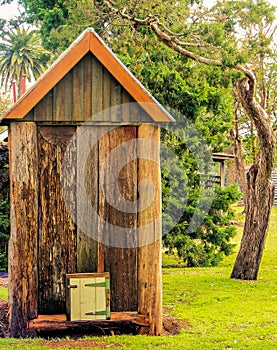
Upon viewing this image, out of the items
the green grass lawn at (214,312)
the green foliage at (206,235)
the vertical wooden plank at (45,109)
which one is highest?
the vertical wooden plank at (45,109)

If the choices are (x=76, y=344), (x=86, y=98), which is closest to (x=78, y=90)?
(x=86, y=98)

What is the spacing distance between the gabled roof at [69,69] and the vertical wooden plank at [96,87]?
12 centimetres

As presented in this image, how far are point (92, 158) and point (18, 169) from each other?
0.96m

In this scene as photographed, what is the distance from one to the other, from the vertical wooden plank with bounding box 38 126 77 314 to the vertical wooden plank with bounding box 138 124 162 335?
34.5 inches

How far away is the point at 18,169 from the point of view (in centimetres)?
773

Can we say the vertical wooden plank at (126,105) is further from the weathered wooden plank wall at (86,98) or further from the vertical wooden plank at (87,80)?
the vertical wooden plank at (87,80)

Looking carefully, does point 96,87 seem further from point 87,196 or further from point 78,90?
point 87,196

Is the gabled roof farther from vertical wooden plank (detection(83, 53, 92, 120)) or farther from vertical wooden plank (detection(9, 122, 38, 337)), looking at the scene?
vertical wooden plank (detection(9, 122, 38, 337))

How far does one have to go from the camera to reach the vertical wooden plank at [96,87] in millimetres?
7754

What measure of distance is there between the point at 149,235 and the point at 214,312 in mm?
2463

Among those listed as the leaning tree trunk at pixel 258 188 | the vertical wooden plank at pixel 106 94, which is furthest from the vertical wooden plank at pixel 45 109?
the leaning tree trunk at pixel 258 188

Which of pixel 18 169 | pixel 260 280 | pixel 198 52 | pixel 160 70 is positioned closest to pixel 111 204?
pixel 18 169

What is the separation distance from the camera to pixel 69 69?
759 centimetres

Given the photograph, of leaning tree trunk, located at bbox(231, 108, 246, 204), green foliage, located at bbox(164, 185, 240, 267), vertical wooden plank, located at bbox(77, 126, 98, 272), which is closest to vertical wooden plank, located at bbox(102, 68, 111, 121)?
vertical wooden plank, located at bbox(77, 126, 98, 272)
